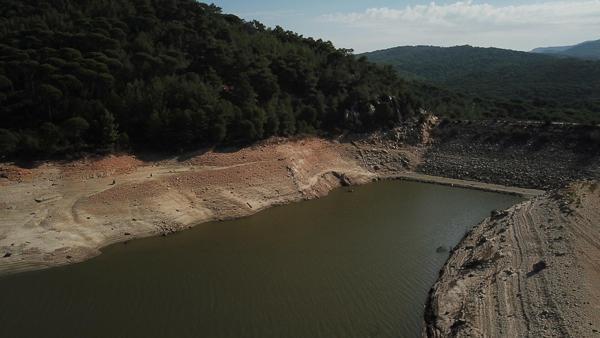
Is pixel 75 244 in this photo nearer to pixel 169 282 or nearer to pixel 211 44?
pixel 169 282

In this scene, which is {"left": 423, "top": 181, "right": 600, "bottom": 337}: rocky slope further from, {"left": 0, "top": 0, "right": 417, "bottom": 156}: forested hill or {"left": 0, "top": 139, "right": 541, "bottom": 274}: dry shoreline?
{"left": 0, "top": 0, "right": 417, "bottom": 156}: forested hill

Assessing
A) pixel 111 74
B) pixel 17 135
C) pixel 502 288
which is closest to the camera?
pixel 502 288

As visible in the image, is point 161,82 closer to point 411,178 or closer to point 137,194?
point 137,194

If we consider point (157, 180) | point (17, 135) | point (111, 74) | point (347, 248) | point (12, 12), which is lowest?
point (347, 248)

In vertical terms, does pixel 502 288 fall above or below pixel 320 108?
below

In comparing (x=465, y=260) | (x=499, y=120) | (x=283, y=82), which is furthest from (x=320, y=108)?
(x=465, y=260)

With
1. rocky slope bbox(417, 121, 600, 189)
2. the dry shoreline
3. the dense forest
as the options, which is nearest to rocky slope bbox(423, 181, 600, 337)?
rocky slope bbox(417, 121, 600, 189)
